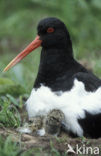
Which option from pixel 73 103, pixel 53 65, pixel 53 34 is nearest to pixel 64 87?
pixel 73 103

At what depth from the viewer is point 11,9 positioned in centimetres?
1121

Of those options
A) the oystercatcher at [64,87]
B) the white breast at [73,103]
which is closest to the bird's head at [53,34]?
the oystercatcher at [64,87]

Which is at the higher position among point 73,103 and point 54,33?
point 54,33

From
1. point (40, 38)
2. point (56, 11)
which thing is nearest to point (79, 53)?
point (56, 11)

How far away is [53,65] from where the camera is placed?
5871mm

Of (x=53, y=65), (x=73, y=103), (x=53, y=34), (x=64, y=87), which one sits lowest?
(x=73, y=103)

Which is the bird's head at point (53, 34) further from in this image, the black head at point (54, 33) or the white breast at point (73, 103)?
the white breast at point (73, 103)

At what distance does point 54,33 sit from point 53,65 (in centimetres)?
43

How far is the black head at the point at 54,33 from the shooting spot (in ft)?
19.3

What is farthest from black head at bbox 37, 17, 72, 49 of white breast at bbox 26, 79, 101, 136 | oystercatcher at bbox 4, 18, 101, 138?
white breast at bbox 26, 79, 101, 136

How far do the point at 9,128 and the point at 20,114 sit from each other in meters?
1.04

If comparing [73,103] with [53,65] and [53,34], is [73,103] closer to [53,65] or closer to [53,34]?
[53,65]

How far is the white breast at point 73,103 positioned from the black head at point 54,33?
24.2 inches

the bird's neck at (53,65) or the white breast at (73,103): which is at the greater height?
the bird's neck at (53,65)
